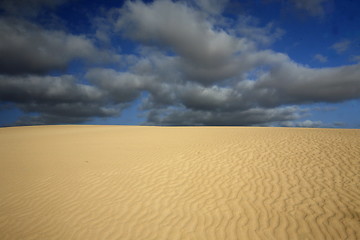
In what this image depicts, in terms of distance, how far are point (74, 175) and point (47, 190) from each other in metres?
1.63

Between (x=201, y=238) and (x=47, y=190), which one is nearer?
(x=201, y=238)

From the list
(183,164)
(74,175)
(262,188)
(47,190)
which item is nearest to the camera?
(262,188)

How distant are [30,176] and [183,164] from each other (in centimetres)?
929

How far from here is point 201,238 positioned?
5059 millimetres

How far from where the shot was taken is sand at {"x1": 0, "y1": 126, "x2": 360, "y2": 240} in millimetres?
5406

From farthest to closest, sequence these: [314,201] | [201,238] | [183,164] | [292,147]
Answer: [292,147], [183,164], [314,201], [201,238]

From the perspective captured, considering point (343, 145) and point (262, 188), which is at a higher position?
point (343, 145)

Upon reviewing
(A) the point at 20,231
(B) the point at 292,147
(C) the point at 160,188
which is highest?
(B) the point at 292,147

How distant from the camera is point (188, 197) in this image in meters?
7.20

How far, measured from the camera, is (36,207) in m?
6.85

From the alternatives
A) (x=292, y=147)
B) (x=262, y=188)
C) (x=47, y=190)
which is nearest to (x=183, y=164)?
(x=262, y=188)

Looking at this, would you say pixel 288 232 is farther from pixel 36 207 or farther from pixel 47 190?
pixel 47 190

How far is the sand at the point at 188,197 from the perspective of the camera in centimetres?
541

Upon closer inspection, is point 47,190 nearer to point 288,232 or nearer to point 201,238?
point 201,238
